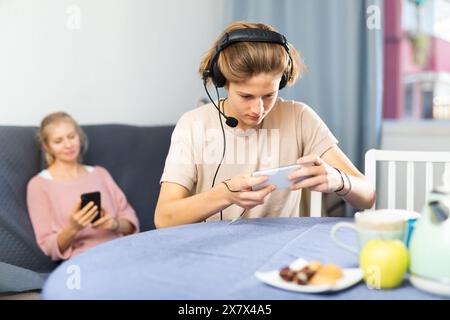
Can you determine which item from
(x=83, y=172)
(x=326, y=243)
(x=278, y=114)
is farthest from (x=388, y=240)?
(x=83, y=172)

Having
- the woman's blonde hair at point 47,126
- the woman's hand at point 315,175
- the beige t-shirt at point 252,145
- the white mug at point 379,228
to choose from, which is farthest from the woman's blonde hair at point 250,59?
the woman's blonde hair at point 47,126

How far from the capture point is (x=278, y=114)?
118 cm

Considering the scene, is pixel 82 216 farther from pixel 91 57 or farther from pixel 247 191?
pixel 247 191

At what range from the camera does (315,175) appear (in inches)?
35.4

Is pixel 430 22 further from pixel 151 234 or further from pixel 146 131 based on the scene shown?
pixel 151 234

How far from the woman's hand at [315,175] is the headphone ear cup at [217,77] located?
0.93ft

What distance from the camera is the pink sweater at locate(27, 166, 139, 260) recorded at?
4.82 feet

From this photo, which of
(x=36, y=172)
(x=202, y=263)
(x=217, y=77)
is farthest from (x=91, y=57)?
(x=202, y=263)

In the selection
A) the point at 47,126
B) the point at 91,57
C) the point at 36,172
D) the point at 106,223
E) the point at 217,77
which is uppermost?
the point at 91,57

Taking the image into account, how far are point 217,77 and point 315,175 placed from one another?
1.02 feet

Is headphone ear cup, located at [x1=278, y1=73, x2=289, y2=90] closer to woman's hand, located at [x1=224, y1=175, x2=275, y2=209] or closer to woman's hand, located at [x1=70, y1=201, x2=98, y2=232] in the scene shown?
woman's hand, located at [x1=224, y1=175, x2=275, y2=209]

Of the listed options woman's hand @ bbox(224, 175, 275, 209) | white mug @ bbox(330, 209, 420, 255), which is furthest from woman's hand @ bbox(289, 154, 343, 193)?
white mug @ bbox(330, 209, 420, 255)

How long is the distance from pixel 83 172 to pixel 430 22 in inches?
55.9

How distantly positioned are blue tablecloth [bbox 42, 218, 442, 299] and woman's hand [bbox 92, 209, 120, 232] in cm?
57
